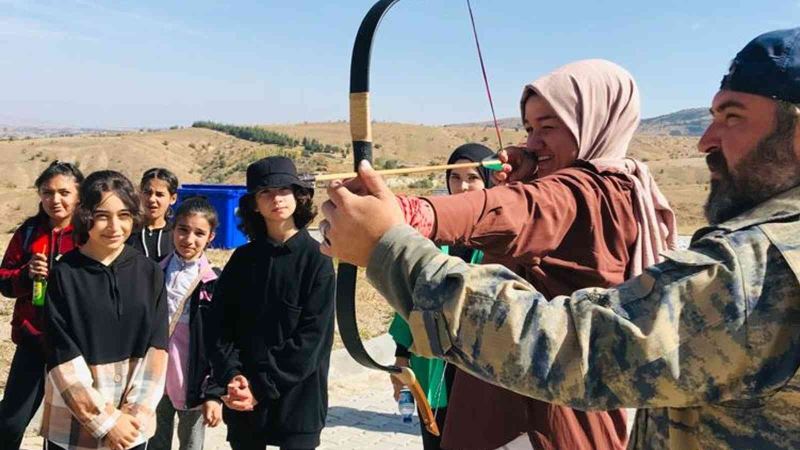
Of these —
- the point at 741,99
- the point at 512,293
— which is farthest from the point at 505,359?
the point at 741,99

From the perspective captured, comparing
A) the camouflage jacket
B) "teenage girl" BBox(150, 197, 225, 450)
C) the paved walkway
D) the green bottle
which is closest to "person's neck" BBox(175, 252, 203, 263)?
"teenage girl" BBox(150, 197, 225, 450)

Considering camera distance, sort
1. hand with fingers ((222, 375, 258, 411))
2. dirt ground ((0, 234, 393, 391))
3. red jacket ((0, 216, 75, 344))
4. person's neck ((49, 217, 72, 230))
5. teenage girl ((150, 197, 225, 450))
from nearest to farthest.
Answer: hand with fingers ((222, 375, 258, 411)) → teenage girl ((150, 197, 225, 450)) → red jacket ((0, 216, 75, 344)) → person's neck ((49, 217, 72, 230)) → dirt ground ((0, 234, 393, 391))

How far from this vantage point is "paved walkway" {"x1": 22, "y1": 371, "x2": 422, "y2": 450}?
5.05 meters

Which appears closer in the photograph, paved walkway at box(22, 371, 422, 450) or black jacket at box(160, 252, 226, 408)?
black jacket at box(160, 252, 226, 408)

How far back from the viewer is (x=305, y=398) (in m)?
A: 3.44

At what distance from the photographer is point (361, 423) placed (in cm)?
560

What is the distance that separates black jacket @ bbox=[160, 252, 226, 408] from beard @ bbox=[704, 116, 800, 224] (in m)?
2.66

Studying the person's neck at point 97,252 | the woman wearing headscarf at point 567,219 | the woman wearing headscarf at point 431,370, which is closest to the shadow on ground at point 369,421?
the woman wearing headscarf at point 431,370

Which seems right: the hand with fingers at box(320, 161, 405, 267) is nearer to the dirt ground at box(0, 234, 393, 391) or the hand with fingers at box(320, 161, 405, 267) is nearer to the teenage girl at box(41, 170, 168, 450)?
the teenage girl at box(41, 170, 168, 450)

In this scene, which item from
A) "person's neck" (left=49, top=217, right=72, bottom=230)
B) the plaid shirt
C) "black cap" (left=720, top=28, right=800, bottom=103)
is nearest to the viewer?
"black cap" (left=720, top=28, right=800, bottom=103)

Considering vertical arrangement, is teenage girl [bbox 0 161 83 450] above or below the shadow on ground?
above

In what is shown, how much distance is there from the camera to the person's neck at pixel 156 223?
4645 millimetres

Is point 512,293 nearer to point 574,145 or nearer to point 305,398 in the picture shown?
point 574,145

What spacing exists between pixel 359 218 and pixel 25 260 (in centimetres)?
329
